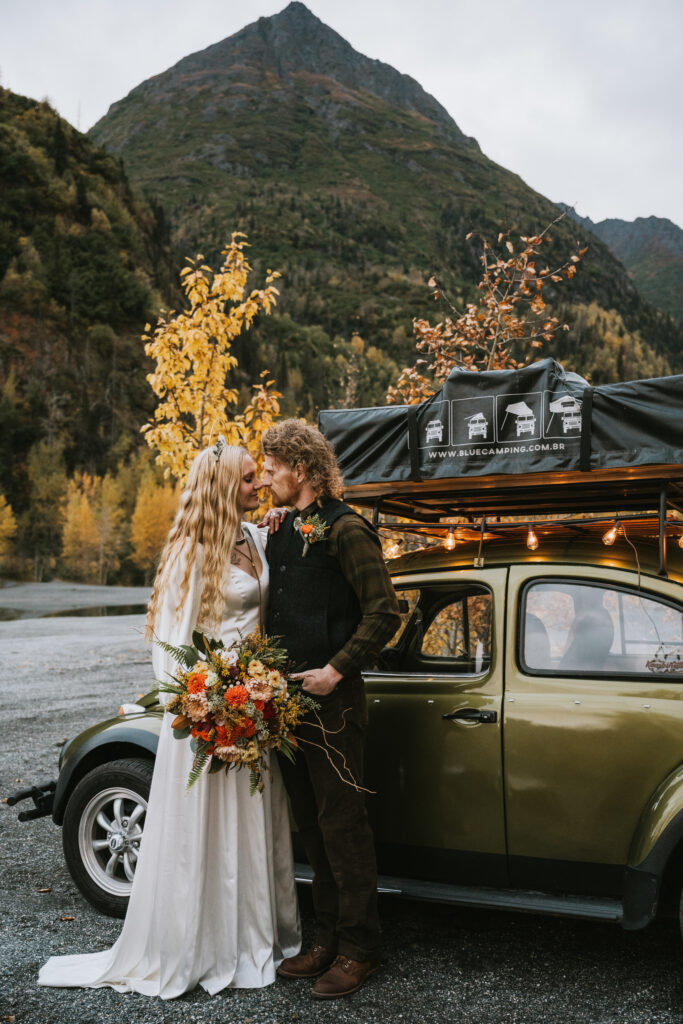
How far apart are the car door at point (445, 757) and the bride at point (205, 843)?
0.50 metres

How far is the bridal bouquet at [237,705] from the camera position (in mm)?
3412

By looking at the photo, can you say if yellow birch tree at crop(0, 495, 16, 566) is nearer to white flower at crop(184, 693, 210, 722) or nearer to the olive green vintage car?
the olive green vintage car

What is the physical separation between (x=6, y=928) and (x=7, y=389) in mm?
76749

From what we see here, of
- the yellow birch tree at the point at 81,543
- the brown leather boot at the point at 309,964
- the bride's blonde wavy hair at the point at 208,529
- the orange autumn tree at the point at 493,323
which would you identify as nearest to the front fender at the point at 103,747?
the bride's blonde wavy hair at the point at 208,529

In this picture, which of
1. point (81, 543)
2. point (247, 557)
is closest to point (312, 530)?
point (247, 557)

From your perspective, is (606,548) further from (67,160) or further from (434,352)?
(67,160)

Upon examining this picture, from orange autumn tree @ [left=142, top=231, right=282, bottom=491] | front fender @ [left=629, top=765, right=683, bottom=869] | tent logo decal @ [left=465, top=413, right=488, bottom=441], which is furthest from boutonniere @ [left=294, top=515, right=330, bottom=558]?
orange autumn tree @ [left=142, top=231, right=282, bottom=491]

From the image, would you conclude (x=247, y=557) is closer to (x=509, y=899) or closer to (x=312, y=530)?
(x=312, y=530)

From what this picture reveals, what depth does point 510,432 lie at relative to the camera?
430cm

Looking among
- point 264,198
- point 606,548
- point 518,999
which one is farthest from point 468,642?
point 264,198

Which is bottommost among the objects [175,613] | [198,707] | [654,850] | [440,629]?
A: [654,850]

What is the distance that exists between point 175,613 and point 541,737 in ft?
5.49

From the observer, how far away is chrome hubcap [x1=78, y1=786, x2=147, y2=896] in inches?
176

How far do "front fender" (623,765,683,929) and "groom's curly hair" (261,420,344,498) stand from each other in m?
1.83
